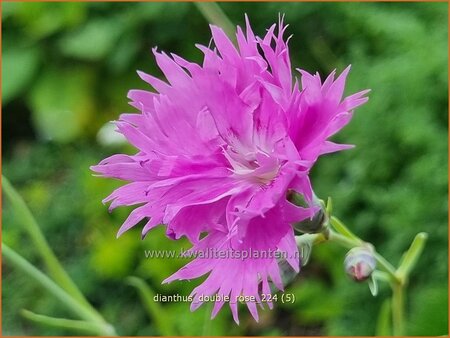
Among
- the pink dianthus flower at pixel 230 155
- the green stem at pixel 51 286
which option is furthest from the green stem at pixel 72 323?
the pink dianthus flower at pixel 230 155

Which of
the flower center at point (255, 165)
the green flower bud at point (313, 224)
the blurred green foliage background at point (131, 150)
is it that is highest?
the flower center at point (255, 165)

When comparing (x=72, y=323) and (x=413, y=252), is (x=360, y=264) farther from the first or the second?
(x=72, y=323)

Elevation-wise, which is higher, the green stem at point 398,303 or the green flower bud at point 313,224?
the green flower bud at point 313,224

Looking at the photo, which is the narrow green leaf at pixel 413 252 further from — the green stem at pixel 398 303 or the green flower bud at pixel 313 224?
the green flower bud at pixel 313 224

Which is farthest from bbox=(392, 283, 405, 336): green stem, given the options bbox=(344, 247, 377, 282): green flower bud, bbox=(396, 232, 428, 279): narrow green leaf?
bbox=(344, 247, 377, 282): green flower bud

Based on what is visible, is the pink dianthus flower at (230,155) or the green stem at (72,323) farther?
the green stem at (72,323)

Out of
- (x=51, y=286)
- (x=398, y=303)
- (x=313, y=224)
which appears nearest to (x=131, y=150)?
(x=51, y=286)
